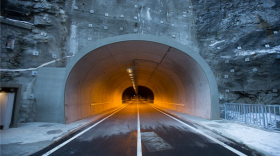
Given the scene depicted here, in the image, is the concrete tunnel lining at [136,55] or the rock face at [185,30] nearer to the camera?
the concrete tunnel lining at [136,55]

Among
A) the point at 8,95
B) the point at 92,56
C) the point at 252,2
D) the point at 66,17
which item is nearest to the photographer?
the point at 8,95

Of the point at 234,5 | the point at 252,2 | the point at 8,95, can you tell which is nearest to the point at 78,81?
the point at 8,95

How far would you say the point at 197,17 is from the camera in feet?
66.7

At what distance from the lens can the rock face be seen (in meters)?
12.3

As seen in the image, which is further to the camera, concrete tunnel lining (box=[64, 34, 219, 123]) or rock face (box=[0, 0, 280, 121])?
rock face (box=[0, 0, 280, 121])

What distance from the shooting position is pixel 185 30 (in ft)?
63.2

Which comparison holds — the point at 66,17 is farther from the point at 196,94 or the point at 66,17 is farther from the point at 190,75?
the point at 196,94

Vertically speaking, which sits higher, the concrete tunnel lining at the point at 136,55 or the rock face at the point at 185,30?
the rock face at the point at 185,30

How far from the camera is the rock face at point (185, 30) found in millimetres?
12305

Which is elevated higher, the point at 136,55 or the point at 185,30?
the point at 185,30

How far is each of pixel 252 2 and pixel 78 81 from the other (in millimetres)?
25526

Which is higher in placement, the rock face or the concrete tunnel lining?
the rock face

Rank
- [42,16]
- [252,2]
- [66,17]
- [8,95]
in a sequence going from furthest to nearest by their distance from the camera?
1. [252,2]
2. [66,17]
3. [42,16]
4. [8,95]

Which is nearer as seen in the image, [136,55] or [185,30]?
[136,55]
